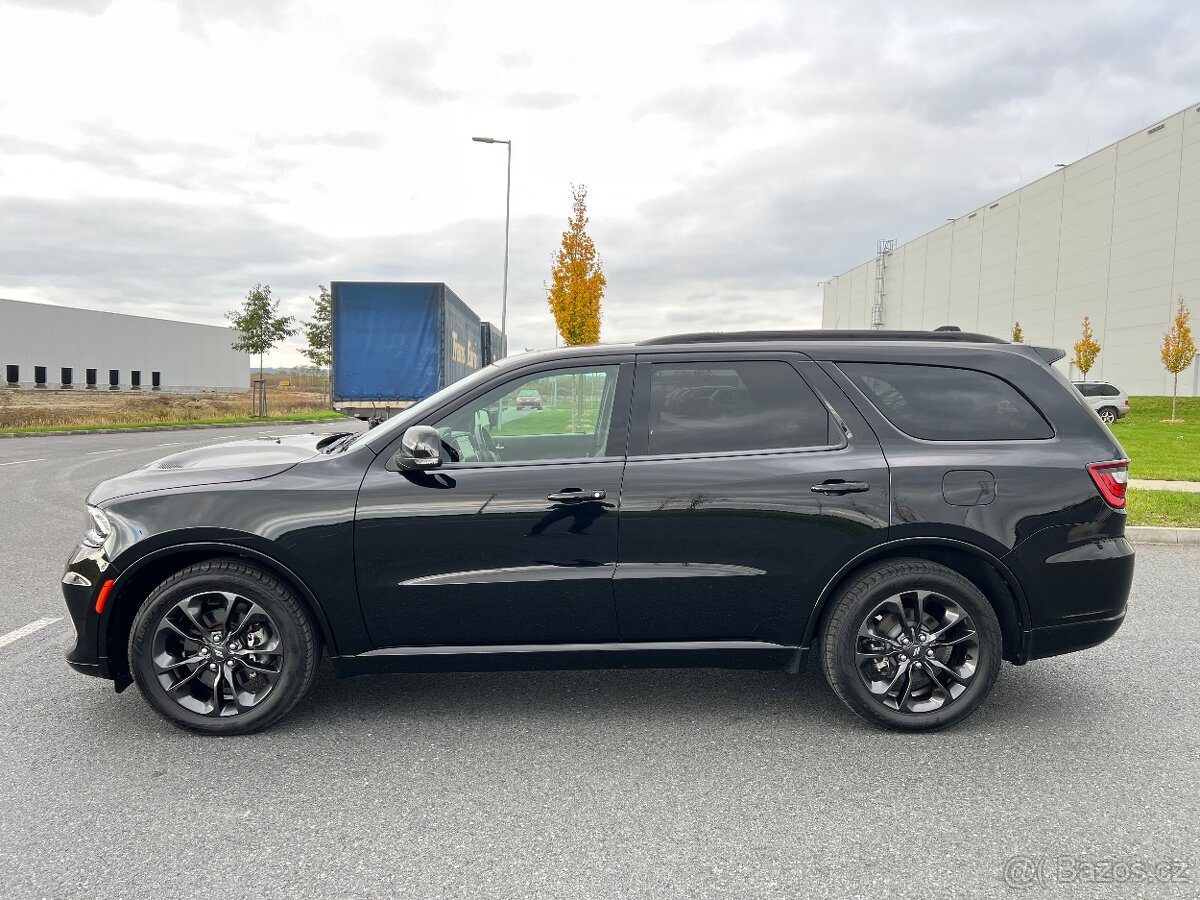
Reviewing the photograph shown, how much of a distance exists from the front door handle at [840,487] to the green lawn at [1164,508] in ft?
20.5

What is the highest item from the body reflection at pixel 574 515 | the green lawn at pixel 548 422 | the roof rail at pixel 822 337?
the roof rail at pixel 822 337

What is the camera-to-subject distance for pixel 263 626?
11.4 feet

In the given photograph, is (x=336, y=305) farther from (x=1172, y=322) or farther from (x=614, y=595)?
(x=1172, y=322)

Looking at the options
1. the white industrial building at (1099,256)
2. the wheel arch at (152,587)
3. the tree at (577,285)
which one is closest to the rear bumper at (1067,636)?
the wheel arch at (152,587)

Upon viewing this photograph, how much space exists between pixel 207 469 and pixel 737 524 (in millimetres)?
2305

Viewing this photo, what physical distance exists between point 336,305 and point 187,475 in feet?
40.3

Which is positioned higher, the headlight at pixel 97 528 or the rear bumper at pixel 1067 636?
the headlight at pixel 97 528

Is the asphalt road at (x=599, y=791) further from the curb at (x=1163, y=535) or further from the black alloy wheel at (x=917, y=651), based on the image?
the curb at (x=1163, y=535)

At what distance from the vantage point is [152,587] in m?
3.55

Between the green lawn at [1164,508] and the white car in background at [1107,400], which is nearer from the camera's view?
the green lawn at [1164,508]

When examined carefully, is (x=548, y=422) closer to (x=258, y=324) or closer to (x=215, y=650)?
(x=215, y=650)

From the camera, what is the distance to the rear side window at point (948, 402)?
3646mm

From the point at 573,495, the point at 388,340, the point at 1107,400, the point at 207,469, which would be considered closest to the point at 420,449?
the point at 573,495

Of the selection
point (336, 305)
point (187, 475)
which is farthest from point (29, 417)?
point (187, 475)
